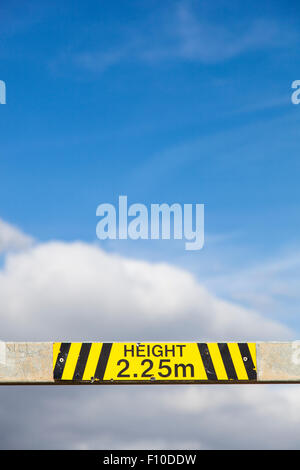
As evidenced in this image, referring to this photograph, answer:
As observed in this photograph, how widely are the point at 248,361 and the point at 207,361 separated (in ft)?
2.36

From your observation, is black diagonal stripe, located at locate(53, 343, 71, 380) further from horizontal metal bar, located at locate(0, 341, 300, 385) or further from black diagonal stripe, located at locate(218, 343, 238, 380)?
black diagonal stripe, located at locate(218, 343, 238, 380)

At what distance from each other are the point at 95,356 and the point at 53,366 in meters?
0.74

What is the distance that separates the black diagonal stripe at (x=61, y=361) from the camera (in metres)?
10.6

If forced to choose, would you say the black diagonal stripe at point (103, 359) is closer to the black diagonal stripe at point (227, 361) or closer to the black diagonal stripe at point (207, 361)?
the black diagonal stripe at point (207, 361)

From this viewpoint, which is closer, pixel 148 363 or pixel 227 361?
pixel 148 363

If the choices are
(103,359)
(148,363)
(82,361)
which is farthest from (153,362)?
(82,361)

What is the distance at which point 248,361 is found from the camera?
1063 centimetres

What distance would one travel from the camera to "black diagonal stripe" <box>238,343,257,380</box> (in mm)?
10625

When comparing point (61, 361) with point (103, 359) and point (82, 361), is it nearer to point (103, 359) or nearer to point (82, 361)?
point (82, 361)

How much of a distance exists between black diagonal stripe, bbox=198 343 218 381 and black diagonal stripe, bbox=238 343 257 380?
0.57 meters

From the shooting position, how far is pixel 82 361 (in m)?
10.6

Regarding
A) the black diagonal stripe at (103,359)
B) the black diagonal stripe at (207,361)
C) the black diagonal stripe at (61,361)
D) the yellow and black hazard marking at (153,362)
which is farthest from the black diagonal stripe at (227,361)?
the black diagonal stripe at (61,361)

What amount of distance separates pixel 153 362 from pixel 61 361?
159 centimetres

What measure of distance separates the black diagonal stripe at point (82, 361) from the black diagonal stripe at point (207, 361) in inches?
76.0
